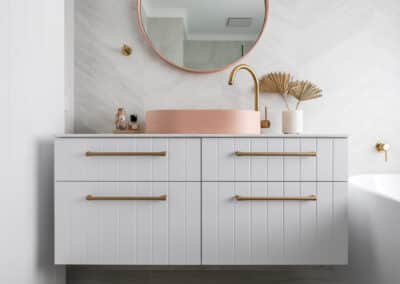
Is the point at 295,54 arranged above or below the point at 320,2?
below

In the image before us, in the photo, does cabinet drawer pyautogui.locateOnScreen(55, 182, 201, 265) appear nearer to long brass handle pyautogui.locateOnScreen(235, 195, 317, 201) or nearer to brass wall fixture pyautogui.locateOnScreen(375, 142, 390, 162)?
long brass handle pyautogui.locateOnScreen(235, 195, 317, 201)

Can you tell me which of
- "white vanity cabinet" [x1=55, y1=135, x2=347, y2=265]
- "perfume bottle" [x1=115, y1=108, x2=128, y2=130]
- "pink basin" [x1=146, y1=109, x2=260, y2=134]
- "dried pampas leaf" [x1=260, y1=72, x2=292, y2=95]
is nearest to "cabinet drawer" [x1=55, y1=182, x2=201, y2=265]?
"white vanity cabinet" [x1=55, y1=135, x2=347, y2=265]

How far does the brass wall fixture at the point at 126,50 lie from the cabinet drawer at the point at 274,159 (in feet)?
2.60

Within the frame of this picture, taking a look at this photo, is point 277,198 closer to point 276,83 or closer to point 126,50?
point 276,83

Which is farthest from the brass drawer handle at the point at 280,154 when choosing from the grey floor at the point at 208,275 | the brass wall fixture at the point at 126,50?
the brass wall fixture at the point at 126,50

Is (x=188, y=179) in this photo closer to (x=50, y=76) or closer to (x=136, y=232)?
(x=136, y=232)

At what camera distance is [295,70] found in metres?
1.90

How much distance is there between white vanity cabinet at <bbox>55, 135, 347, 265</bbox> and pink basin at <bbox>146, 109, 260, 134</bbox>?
88 millimetres

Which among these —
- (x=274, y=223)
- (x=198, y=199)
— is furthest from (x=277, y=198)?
(x=198, y=199)

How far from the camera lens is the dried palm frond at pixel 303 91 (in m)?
1.84

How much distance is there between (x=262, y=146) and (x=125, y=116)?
0.80 metres

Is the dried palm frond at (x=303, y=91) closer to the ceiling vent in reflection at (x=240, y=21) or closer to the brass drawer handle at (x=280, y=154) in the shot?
the ceiling vent in reflection at (x=240, y=21)

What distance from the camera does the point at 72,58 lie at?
6.27 feet

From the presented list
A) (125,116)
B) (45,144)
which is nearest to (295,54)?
(125,116)
